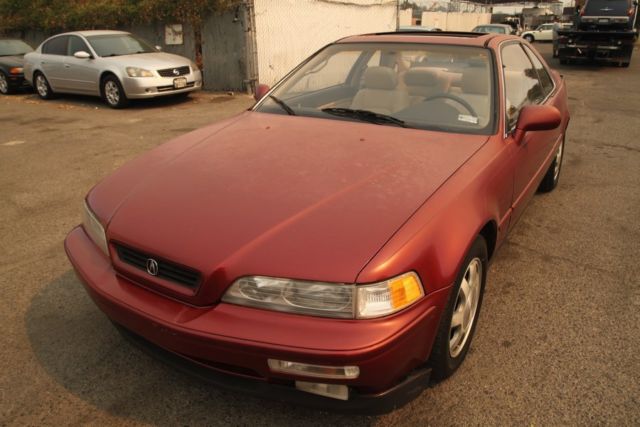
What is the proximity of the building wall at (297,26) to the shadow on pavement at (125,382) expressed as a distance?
951 centimetres

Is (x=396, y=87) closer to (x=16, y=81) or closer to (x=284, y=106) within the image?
(x=284, y=106)

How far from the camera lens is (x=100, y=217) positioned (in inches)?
90.4

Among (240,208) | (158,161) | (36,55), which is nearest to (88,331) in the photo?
(158,161)

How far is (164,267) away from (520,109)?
2.41m

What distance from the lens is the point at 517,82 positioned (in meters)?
3.41

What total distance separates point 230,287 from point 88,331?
1365 mm

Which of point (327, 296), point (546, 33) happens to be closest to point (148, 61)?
point (327, 296)

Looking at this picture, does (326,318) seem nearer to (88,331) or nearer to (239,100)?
(88,331)

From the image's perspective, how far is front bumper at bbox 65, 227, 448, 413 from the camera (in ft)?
5.52

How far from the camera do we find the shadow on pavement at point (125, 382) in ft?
7.01

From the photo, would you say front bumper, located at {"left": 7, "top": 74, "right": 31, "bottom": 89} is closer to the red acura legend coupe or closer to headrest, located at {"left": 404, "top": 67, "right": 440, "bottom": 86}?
the red acura legend coupe

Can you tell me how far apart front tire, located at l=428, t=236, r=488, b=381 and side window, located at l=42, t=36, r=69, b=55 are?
10808 millimetres

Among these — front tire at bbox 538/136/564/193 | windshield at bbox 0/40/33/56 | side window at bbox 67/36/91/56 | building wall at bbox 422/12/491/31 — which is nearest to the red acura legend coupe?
front tire at bbox 538/136/564/193

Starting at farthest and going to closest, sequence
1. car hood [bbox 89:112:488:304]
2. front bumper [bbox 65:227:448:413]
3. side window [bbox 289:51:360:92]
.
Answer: side window [bbox 289:51:360:92] < car hood [bbox 89:112:488:304] < front bumper [bbox 65:227:448:413]
